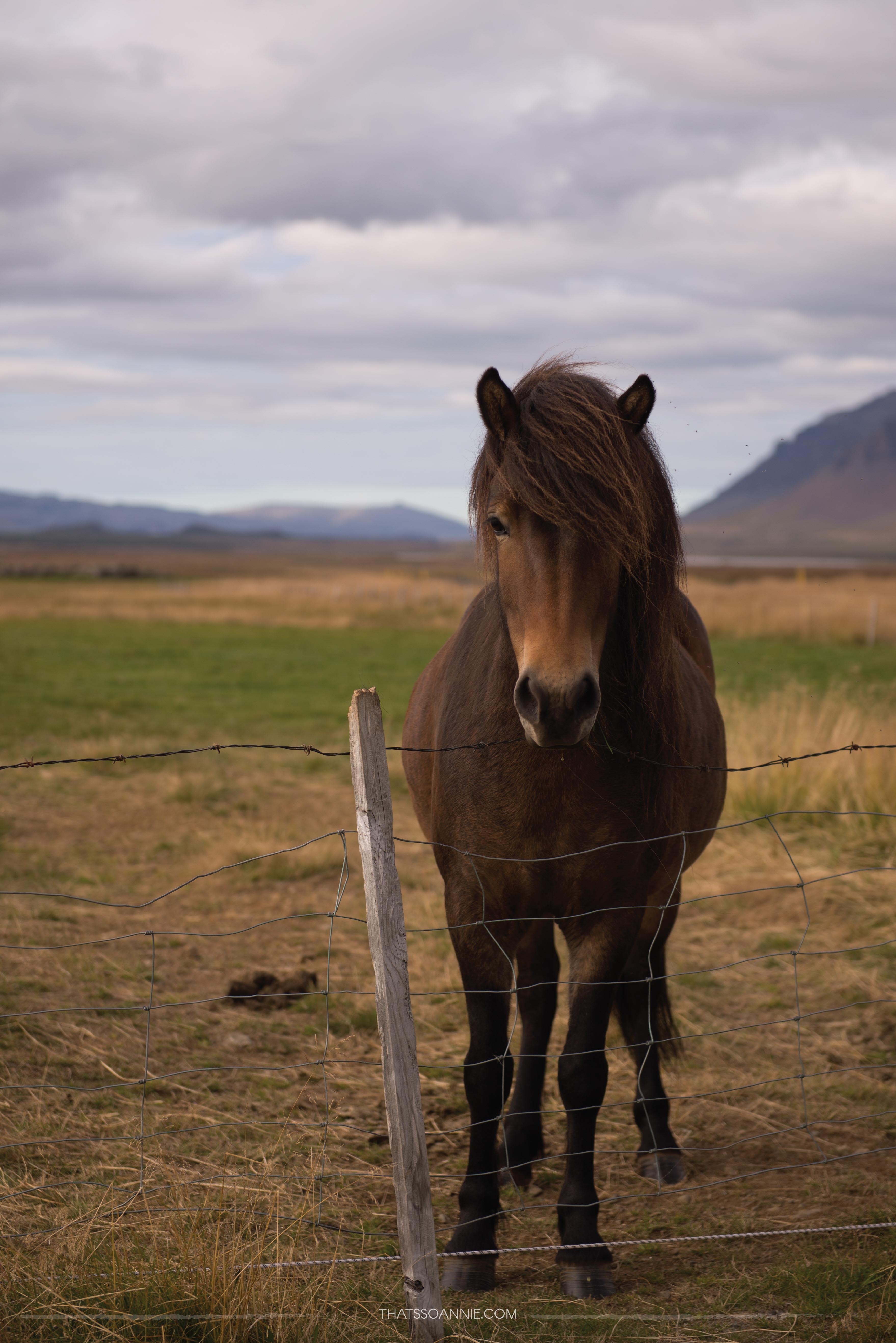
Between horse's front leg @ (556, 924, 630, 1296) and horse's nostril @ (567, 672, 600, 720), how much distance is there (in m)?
0.87

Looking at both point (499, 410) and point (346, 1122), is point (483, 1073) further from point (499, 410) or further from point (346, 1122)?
point (499, 410)

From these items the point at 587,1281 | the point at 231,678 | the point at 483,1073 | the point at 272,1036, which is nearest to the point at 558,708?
the point at 483,1073

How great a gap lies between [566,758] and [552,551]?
0.62m

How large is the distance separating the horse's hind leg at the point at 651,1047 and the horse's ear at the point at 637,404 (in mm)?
1778

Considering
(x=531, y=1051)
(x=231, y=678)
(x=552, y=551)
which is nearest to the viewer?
(x=552, y=551)

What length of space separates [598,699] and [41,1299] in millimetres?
1986

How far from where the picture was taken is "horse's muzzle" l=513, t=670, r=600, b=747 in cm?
244

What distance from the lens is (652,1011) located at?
435 centimetres

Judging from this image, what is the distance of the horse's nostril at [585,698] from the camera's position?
2443 mm

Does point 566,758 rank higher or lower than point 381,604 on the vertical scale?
higher

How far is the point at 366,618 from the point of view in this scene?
105 ft

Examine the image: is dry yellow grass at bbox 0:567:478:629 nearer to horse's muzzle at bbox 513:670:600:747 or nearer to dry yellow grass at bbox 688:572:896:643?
dry yellow grass at bbox 688:572:896:643

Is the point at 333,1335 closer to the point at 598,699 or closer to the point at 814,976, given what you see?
the point at 598,699

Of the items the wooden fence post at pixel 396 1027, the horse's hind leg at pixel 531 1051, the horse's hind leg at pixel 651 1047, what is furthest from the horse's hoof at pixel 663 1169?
the wooden fence post at pixel 396 1027
